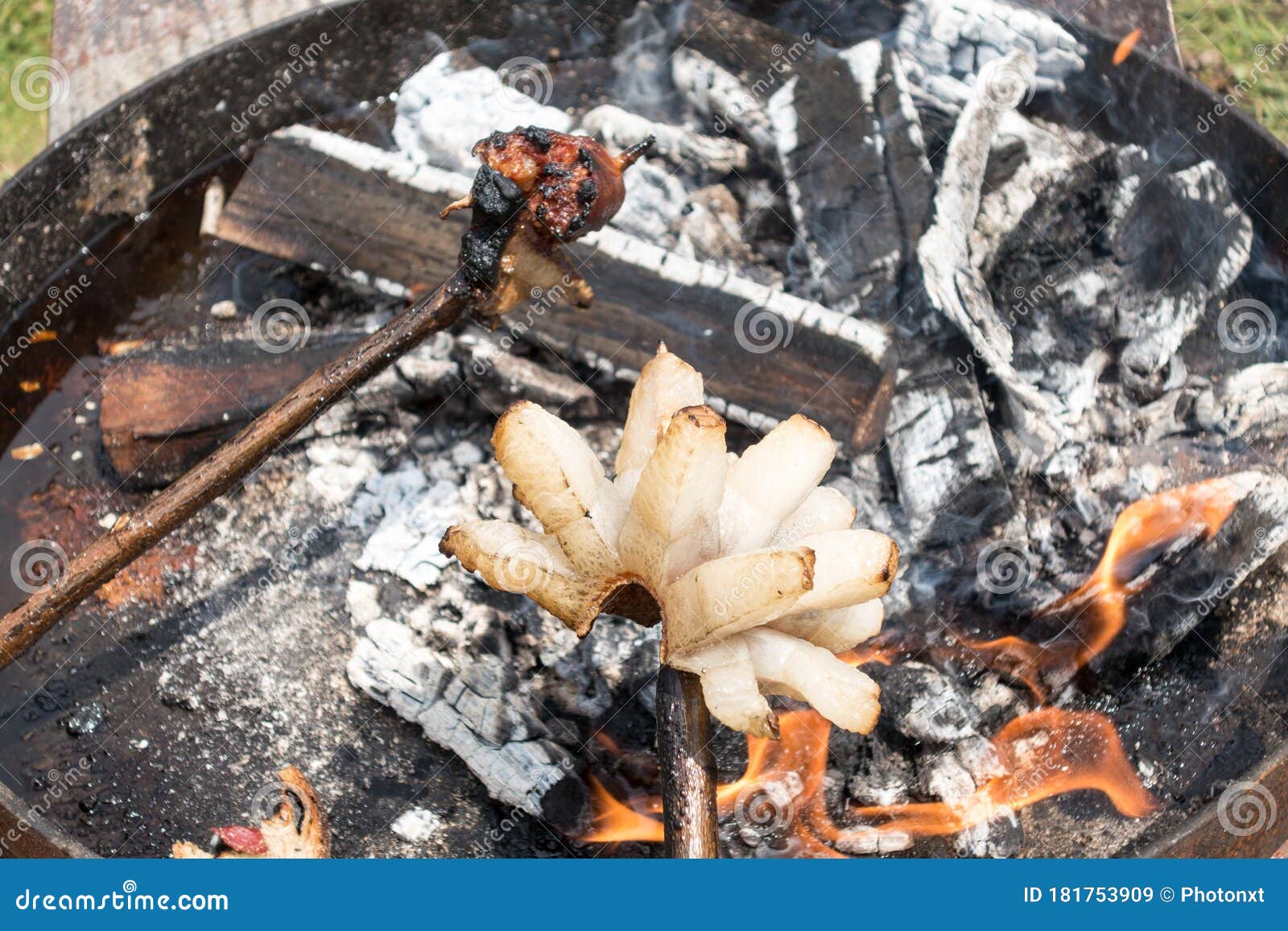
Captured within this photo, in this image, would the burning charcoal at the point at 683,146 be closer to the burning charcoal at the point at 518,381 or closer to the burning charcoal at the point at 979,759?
the burning charcoal at the point at 518,381

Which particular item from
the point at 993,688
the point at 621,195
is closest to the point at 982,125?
the point at 621,195

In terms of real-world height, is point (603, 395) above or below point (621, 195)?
below

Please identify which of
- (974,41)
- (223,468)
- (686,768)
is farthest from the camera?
(974,41)

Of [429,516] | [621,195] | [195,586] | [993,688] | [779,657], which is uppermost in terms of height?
[621,195]

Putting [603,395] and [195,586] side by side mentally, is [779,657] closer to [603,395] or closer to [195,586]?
[603,395]

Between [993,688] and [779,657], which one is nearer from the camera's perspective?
[779,657]

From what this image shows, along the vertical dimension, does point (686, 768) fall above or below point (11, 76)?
above

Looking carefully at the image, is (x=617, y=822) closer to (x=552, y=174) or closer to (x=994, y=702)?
(x=994, y=702)

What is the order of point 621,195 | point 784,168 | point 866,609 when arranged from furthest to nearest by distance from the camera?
1. point 784,168
2. point 621,195
3. point 866,609

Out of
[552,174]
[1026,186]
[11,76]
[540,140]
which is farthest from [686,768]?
[11,76]
